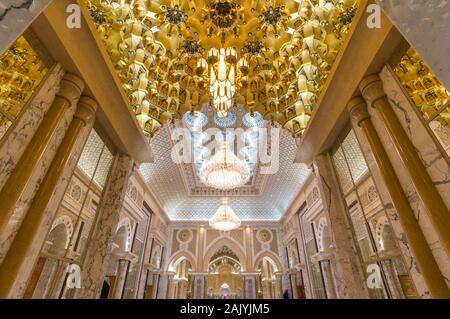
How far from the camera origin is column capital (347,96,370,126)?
2801 millimetres

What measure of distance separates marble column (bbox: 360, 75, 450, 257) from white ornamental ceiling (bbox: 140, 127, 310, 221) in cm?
507

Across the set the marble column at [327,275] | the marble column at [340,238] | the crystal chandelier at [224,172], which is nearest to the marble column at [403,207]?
the marble column at [340,238]

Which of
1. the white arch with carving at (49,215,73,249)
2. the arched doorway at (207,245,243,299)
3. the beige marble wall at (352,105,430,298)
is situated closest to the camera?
the beige marble wall at (352,105,430,298)

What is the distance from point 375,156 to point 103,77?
324cm

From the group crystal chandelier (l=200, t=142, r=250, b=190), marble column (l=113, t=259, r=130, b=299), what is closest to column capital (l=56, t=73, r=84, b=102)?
crystal chandelier (l=200, t=142, r=250, b=190)

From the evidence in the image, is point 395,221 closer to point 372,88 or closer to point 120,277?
point 372,88

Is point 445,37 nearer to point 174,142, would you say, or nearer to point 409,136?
point 409,136

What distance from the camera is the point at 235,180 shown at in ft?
23.2

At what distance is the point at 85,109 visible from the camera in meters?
2.85

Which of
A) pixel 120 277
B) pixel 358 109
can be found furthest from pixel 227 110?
pixel 120 277

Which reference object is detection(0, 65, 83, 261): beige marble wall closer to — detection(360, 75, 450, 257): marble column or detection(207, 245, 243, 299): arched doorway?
detection(360, 75, 450, 257): marble column

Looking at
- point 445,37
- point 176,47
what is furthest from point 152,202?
point 445,37

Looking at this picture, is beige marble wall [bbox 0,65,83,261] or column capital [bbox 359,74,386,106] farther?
column capital [bbox 359,74,386,106]

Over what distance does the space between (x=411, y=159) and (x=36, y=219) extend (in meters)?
3.31
